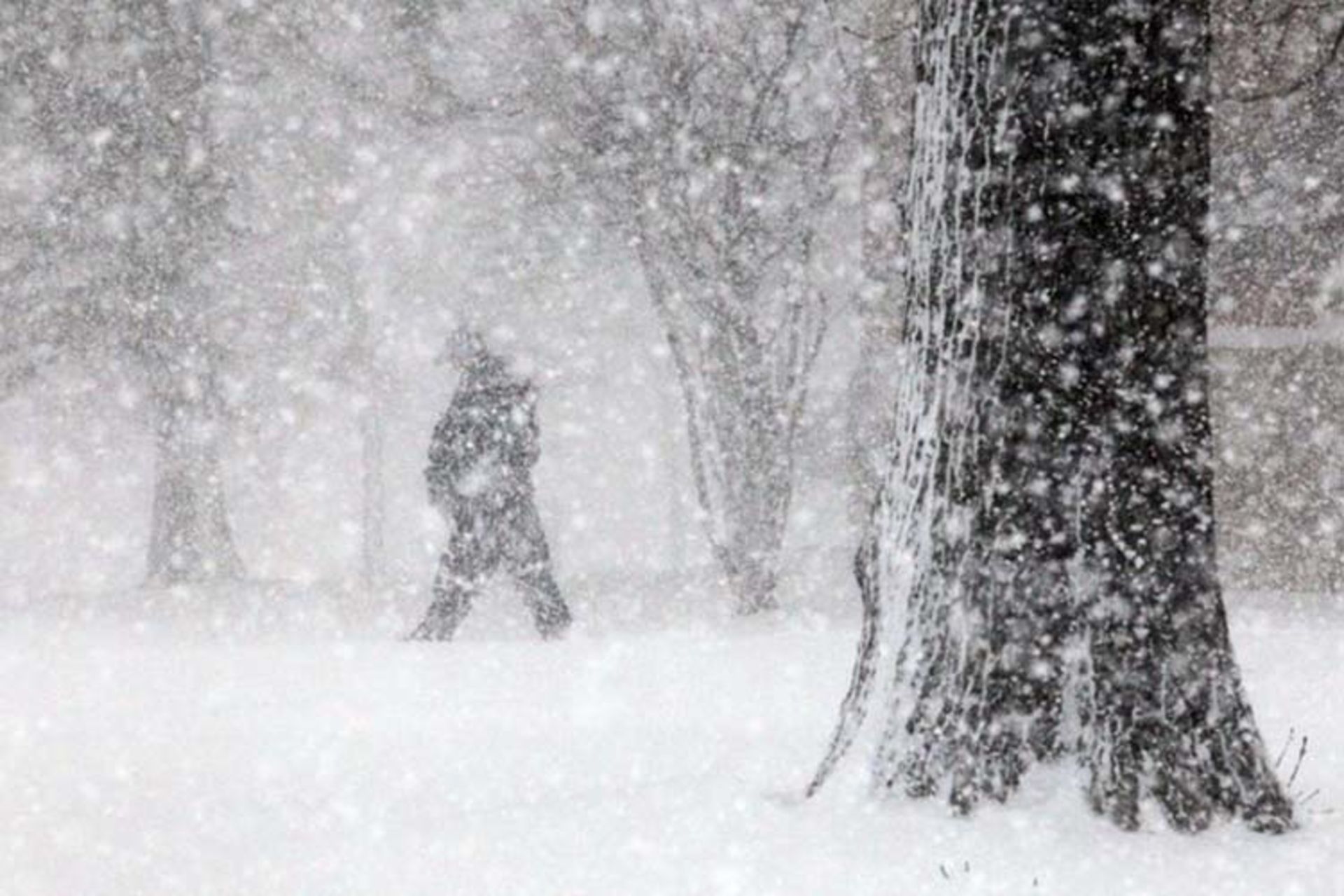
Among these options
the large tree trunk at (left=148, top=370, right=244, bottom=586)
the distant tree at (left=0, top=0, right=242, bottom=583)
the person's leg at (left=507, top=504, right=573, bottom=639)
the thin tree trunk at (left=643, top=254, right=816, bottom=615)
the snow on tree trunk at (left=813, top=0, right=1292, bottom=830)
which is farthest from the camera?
the large tree trunk at (left=148, top=370, right=244, bottom=586)

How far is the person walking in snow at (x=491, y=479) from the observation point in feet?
36.9

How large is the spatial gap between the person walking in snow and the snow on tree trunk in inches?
285

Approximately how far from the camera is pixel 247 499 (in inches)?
1324

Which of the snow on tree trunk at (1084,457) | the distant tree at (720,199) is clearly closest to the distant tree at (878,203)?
the distant tree at (720,199)

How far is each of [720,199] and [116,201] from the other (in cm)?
805

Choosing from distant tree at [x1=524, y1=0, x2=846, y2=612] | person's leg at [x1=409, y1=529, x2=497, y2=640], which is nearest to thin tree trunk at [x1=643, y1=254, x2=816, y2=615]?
distant tree at [x1=524, y1=0, x2=846, y2=612]

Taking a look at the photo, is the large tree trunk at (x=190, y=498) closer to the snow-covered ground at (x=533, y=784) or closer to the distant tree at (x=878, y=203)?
the snow-covered ground at (x=533, y=784)

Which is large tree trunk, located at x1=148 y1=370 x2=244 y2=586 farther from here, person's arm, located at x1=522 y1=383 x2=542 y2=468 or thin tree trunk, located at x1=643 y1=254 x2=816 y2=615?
thin tree trunk, located at x1=643 y1=254 x2=816 y2=615

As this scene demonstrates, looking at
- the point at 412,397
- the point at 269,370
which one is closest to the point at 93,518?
the point at 412,397

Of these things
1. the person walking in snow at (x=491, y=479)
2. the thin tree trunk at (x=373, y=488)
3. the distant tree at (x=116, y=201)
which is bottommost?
the thin tree trunk at (x=373, y=488)

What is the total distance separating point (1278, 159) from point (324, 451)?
26.4 metres

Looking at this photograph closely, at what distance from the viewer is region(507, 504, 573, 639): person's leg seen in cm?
1122

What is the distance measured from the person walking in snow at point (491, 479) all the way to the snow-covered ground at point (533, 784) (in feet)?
3.02

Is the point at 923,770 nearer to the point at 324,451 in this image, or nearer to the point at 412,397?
the point at 412,397
